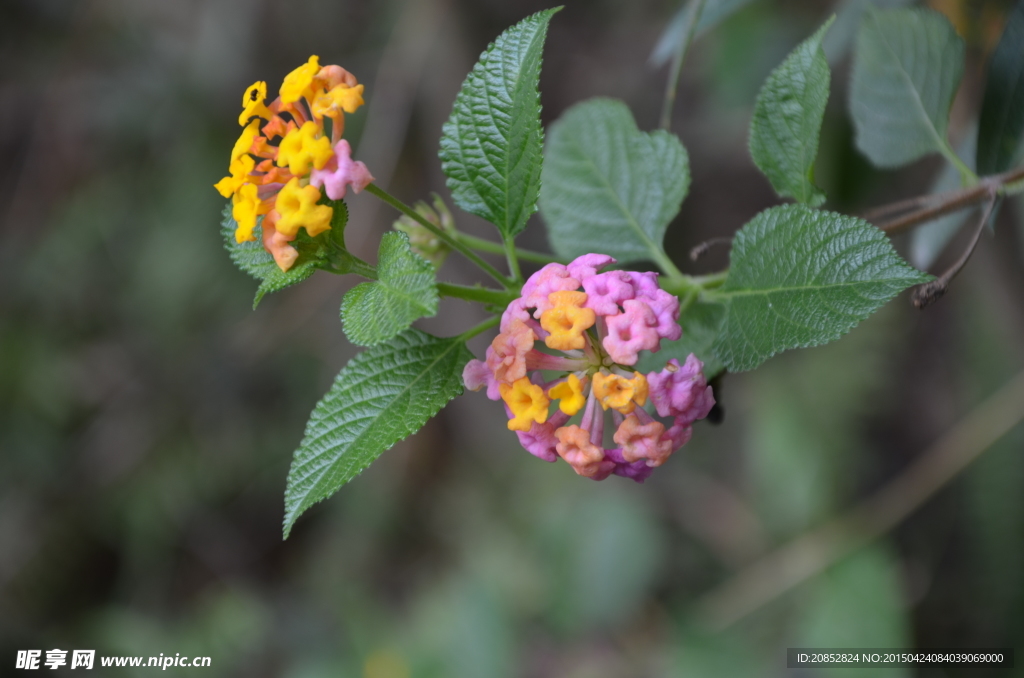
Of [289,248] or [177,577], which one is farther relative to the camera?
[177,577]

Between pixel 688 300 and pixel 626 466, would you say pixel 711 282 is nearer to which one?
pixel 688 300

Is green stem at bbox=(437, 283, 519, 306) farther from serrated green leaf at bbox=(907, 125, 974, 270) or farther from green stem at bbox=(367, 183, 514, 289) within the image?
serrated green leaf at bbox=(907, 125, 974, 270)

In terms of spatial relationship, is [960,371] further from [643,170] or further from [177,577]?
A: [177,577]

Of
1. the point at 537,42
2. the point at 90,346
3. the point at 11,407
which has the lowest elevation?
the point at 11,407

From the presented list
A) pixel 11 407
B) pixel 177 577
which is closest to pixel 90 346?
pixel 11 407

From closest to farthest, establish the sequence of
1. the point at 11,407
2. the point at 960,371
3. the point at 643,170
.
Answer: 1. the point at 643,170
2. the point at 960,371
3. the point at 11,407

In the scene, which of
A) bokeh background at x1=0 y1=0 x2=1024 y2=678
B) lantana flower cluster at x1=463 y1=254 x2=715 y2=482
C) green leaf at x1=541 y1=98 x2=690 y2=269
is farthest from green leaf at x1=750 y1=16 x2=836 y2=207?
bokeh background at x1=0 y1=0 x2=1024 y2=678

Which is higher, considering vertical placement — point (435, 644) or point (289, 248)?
point (289, 248)
